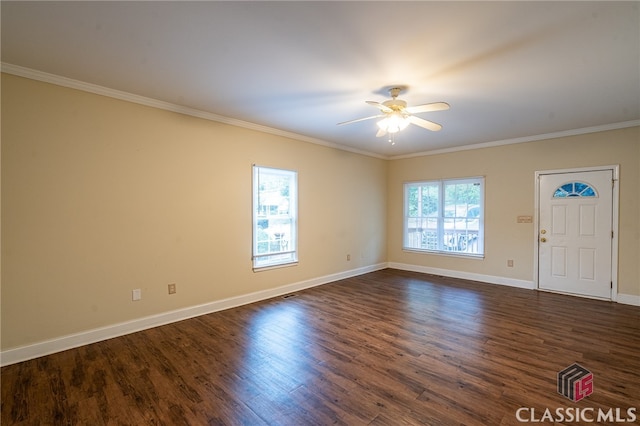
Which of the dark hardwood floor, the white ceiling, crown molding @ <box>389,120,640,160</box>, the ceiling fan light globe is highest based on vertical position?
the white ceiling

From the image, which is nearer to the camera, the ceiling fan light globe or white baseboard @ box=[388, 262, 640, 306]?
the ceiling fan light globe

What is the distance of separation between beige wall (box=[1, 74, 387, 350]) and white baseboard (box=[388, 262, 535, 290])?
3.07 meters

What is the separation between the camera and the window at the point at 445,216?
567cm

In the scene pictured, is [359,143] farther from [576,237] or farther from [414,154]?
[576,237]

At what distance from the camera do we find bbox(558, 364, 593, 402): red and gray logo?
217cm

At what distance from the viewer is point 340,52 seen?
2.34 meters

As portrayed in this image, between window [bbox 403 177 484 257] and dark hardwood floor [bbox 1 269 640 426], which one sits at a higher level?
window [bbox 403 177 484 257]

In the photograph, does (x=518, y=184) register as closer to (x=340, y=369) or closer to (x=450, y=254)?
(x=450, y=254)

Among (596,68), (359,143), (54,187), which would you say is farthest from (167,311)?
(596,68)

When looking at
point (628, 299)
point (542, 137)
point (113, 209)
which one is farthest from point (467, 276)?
point (113, 209)

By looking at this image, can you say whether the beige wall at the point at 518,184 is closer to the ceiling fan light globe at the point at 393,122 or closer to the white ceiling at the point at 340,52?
the white ceiling at the point at 340,52

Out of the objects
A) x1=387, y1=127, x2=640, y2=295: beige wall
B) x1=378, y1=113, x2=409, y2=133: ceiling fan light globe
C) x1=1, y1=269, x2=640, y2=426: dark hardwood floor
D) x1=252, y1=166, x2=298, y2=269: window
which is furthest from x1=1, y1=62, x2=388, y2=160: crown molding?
x1=387, y1=127, x2=640, y2=295: beige wall

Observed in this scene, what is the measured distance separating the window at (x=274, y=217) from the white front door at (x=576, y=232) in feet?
14.0
